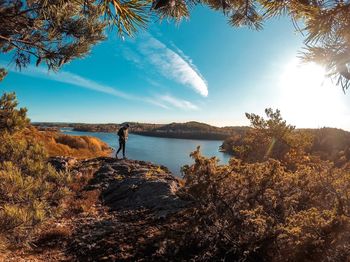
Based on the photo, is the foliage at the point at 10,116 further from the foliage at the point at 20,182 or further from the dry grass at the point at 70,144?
the dry grass at the point at 70,144

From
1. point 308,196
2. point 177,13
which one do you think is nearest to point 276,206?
point 308,196

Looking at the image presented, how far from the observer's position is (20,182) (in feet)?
13.8

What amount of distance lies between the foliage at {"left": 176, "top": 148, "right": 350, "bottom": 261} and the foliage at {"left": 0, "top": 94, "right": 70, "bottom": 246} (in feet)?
8.23

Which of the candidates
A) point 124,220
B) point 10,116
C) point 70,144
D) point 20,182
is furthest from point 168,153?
point 20,182

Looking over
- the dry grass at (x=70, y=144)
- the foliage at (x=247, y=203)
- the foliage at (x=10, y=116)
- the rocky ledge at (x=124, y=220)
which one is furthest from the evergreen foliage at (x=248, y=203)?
the dry grass at (x=70, y=144)

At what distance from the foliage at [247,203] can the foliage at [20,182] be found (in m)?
2.51

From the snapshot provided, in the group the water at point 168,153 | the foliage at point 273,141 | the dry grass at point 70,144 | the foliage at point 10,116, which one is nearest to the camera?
the foliage at point 10,116

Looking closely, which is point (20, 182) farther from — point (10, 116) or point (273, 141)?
point (273, 141)

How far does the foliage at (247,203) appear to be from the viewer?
14.8 ft

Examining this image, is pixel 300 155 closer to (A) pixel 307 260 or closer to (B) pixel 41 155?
(A) pixel 307 260

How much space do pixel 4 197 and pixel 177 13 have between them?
4.14m

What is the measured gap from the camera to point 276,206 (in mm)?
5328

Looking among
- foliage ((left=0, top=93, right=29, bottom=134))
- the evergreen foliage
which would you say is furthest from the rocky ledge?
foliage ((left=0, top=93, right=29, bottom=134))

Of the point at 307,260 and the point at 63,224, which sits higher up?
the point at 307,260
